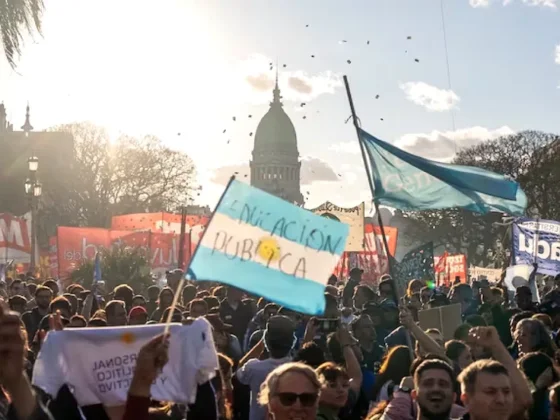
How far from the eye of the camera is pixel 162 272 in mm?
26500

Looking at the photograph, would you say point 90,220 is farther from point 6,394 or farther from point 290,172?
point 290,172

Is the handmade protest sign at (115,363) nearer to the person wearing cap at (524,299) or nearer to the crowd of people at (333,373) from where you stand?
the crowd of people at (333,373)

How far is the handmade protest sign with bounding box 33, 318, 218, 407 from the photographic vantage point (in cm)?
448

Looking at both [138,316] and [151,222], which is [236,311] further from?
[151,222]

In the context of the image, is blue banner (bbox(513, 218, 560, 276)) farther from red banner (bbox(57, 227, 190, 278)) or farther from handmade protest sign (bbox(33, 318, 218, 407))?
handmade protest sign (bbox(33, 318, 218, 407))

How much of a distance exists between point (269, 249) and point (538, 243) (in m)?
12.3

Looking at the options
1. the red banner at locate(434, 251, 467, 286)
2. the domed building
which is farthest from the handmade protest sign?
the domed building

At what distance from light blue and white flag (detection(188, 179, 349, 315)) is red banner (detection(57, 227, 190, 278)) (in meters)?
16.9

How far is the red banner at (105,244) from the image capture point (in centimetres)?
Answer: 2420

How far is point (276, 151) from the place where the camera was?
132 m

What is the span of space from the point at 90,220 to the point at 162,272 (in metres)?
29.3

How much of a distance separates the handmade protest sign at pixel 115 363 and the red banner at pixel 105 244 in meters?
17.9

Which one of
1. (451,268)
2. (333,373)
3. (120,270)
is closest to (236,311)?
(333,373)

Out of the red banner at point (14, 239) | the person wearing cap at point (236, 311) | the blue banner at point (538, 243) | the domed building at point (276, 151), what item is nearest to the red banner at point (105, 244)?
the red banner at point (14, 239)
